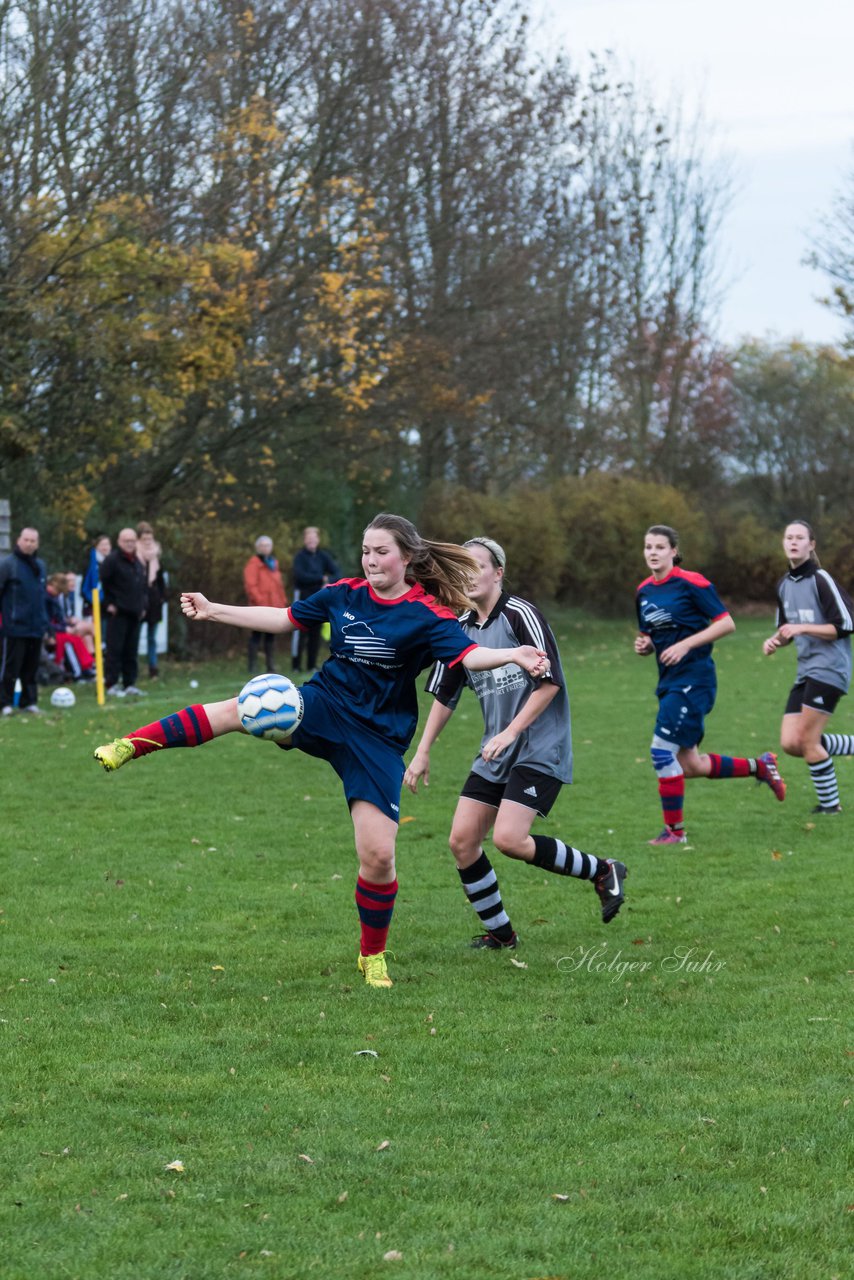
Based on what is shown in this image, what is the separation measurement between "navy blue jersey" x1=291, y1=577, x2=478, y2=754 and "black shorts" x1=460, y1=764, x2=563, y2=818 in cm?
73

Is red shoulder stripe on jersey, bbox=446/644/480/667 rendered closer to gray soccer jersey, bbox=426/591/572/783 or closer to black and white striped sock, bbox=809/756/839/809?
gray soccer jersey, bbox=426/591/572/783

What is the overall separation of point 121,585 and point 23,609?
1.62 m

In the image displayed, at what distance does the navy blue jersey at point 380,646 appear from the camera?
605 cm

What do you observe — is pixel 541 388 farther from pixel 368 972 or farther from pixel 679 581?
pixel 368 972

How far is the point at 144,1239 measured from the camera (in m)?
3.74

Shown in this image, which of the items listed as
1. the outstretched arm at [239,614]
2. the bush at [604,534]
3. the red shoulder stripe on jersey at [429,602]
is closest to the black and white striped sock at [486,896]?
the red shoulder stripe on jersey at [429,602]

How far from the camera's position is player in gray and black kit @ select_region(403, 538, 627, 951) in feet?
22.1

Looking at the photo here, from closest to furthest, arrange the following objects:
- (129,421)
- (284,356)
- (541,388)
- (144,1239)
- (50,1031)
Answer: (144,1239), (50,1031), (129,421), (284,356), (541,388)

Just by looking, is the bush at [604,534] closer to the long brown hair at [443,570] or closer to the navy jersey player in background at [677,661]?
the navy jersey player in background at [677,661]

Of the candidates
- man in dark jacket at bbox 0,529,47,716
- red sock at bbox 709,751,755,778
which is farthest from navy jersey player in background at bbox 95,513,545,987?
man in dark jacket at bbox 0,529,47,716

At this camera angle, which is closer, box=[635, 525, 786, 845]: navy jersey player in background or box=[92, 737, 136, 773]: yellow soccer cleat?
box=[92, 737, 136, 773]: yellow soccer cleat

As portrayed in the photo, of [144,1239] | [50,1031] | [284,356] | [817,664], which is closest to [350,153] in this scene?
[284,356]

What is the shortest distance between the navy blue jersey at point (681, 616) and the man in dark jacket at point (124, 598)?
8.91m

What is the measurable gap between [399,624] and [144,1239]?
2885mm
